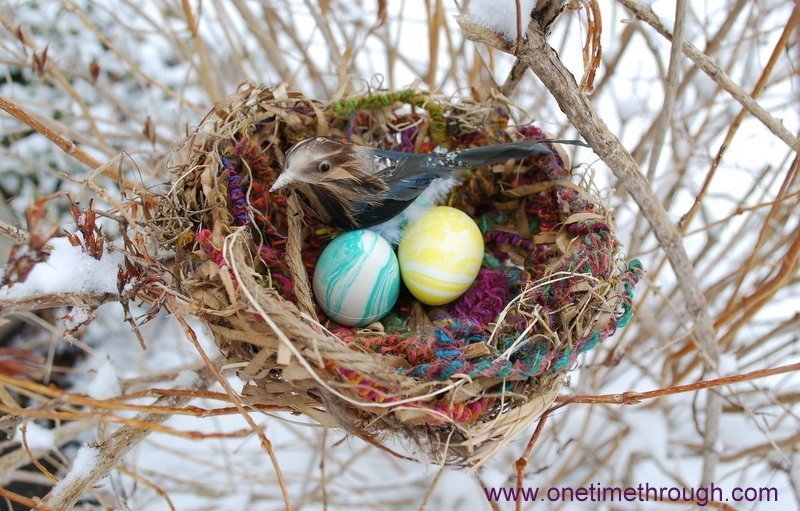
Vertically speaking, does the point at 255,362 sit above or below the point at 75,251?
below

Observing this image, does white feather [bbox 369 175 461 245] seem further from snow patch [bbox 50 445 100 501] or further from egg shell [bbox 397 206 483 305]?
snow patch [bbox 50 445 100 501]

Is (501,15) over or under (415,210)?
over

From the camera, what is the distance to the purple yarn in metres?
1.07

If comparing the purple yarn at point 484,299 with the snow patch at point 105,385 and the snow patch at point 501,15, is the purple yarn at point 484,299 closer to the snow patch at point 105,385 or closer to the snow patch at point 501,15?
the snow patch at point 501,15

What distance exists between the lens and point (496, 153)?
1.05 meters

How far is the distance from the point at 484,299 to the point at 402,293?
0.17m

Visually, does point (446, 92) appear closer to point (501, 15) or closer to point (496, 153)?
point (496, 153)

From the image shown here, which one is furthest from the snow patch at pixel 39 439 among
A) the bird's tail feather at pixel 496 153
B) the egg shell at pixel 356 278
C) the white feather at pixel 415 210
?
the bird's tail feather at pixel 496 153

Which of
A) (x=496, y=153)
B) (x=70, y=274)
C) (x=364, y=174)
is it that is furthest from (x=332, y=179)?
(x=70, y=274)

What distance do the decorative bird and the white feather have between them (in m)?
0.03

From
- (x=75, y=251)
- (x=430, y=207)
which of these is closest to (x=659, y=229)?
(x=430, y=207)

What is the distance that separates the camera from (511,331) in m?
0.95

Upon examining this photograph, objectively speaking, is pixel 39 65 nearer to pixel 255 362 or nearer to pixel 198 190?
pixel 198 190

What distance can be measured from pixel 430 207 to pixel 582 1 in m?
0.49
